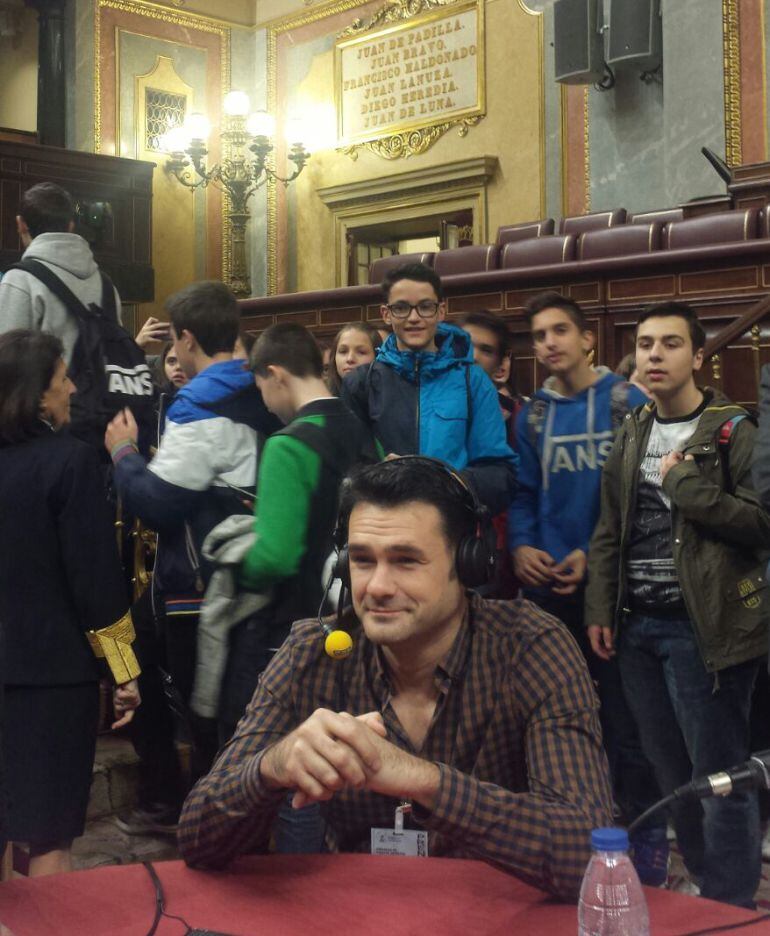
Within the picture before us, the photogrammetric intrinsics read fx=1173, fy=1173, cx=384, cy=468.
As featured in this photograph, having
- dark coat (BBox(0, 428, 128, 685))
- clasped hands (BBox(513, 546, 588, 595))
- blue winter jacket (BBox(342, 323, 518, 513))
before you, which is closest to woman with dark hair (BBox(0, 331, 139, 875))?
dark coat (BBox(0, 428, 128, 685))

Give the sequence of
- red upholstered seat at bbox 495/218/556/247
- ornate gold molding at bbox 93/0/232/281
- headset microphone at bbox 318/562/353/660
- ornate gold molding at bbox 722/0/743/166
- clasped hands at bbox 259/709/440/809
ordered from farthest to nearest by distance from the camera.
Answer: ornate gold molding at bbox 93/0/232/281, red upholstered seat at bbox 495/218/556/247, ornate gold molding at bbox 722/0/743/166, headset microphone at bbox 318/562/353/660, clasped hands at bbox 259/709/440/809

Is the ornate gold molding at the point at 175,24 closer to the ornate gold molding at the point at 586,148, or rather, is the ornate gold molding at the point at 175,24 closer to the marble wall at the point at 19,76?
the marble wall at the point at 19,76

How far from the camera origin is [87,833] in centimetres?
344

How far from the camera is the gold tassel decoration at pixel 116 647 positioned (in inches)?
97.7

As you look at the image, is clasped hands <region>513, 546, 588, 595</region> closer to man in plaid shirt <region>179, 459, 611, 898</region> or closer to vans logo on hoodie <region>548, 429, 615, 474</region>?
vans logo on hoodie <region>548, 429, 615, 474</region>

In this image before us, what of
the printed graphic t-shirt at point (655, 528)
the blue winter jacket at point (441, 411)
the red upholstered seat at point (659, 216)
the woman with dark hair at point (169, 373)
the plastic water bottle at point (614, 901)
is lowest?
the plastic water bottle at point (614, 901)

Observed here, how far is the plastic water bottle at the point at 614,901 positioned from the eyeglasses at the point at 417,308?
6.46 feet

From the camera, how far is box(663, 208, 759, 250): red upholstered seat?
6.61 meters

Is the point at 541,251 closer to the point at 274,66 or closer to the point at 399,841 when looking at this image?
the point at 274,66

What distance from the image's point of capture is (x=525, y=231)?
898cm

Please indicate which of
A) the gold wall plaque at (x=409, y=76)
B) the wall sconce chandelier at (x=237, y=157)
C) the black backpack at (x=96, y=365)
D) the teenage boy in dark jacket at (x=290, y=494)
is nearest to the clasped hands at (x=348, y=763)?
the teenage boy in dark jacket at (x=290, y=494)

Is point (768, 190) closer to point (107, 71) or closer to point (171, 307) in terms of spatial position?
point (171, 307)

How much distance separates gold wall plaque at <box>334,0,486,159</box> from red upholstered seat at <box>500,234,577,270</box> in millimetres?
2838

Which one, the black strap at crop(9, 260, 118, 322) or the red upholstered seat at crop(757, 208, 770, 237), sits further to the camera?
the red upholstered seat at crop(757, 208, 770, 237)
